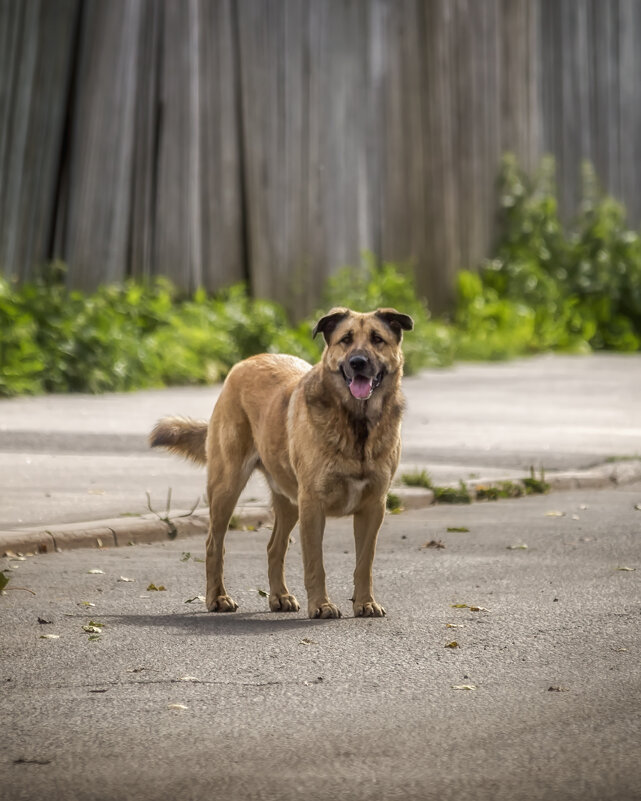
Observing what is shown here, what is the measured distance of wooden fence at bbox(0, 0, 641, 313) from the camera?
54.9 feet

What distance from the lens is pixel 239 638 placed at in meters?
6.07

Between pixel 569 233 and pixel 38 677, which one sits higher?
pixel 569 233

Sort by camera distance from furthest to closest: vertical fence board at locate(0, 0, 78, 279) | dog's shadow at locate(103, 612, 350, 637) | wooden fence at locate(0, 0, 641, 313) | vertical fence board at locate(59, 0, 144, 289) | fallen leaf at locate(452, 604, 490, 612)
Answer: vertical fence board at locate(59, 0, 144, 289) → wooden fence at locate(0, 0, 641, 313) → vertical fence board at locate(0, 0, 78, 279) → fallen leaf at locate(452, 604, 490, 612) → dog's shadow at locate(103, 612, 350, 637)

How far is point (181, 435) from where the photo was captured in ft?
24.8

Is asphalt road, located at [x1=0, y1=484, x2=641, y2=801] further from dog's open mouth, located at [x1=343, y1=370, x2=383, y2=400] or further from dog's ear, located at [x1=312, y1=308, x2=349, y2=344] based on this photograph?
dog's ear, located at [x1=312, y1=308, x2=349, y2=344]

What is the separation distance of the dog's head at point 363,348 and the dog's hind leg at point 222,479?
649 millimetres

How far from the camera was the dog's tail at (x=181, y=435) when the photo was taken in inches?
297

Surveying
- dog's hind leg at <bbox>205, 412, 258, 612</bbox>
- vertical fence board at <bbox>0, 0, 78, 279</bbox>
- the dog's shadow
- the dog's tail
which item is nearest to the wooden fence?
vertical fence board at <bbox>0, 0, 78, 279</bbox>

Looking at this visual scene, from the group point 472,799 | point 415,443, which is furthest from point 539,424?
point 472,799

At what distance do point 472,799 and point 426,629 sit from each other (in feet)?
7.30

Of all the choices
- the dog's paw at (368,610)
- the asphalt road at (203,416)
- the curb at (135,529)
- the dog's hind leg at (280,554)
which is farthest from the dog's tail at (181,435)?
the dog's paw at (368,610)

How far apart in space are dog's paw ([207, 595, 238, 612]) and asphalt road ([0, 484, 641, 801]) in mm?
65

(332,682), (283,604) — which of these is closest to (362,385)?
(283,604)

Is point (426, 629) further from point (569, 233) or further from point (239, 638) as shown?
point (569, 233)
